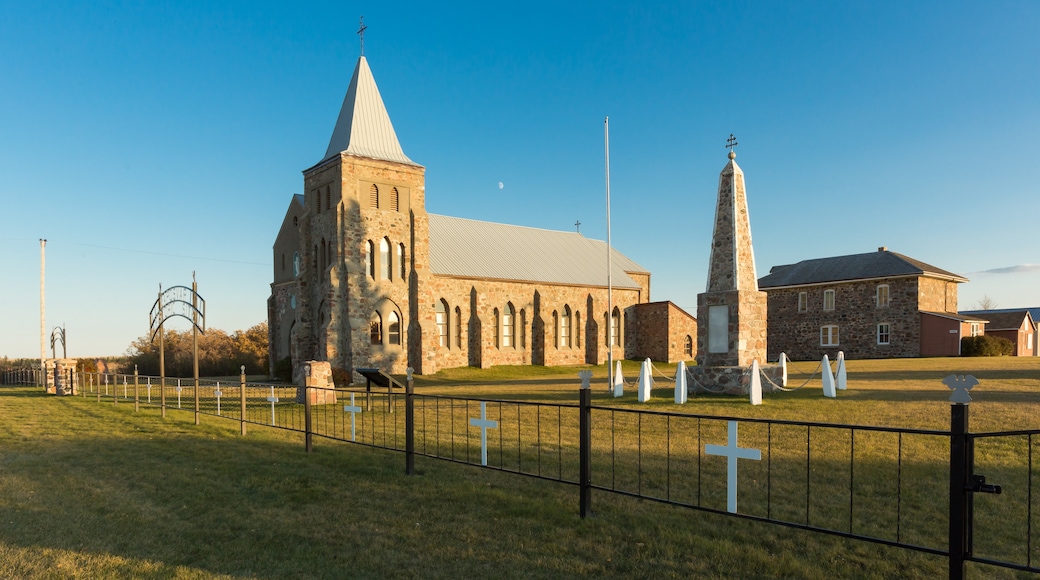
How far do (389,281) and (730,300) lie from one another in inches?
778

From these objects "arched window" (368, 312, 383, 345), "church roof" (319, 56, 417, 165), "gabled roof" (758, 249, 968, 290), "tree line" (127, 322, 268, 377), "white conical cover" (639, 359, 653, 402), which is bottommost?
"tree line" (127, 322, 268, 377)

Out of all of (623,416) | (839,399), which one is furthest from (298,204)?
(839,399)

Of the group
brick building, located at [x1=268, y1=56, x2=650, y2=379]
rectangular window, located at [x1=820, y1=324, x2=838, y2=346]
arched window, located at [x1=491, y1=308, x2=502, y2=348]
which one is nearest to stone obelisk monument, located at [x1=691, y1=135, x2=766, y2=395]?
brick building, located at [x1=268, y1=56, x2=650, y2=379]

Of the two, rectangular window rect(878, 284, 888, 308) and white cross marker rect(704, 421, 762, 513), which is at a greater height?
rectangular window rect(878, 284, 888, 308)

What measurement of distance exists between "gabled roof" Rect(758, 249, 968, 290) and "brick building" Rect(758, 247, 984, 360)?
0.06m

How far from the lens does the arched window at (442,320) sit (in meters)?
35.9

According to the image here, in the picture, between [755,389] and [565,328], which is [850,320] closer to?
[565,328]

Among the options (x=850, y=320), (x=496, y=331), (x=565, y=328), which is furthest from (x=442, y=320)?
(x=850, y=320)

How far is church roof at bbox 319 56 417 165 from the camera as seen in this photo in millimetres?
32781

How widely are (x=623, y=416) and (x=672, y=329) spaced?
97.3 ft

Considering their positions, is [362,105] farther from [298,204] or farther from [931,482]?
[931,482]

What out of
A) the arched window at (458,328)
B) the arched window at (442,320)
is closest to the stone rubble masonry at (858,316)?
the arched window at (458,328)

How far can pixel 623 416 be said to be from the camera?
14633 mm

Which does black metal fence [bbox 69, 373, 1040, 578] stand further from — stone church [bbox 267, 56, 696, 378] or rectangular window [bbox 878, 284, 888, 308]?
A: rectangular window [bbox 878, 284, 888, 308]
